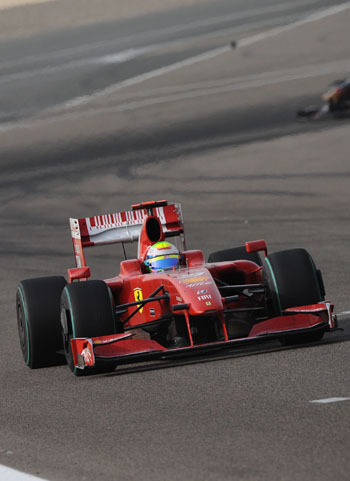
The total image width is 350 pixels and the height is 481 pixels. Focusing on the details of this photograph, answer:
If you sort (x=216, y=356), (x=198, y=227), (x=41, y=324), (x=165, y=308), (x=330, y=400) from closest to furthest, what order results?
(x=330, y=400), (x=216, y=356), (x=165, y=308), (x=41, y=324), (x=198, y=227)

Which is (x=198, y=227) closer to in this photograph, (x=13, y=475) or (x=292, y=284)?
(x=292, y=284)

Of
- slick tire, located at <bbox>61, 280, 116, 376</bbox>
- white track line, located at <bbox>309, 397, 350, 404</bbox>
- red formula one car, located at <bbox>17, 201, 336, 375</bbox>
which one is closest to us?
white track line, located at <bbox>309, 397, 350, 404</bbox>

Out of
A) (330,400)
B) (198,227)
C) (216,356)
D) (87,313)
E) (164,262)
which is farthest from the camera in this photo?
(198,227)

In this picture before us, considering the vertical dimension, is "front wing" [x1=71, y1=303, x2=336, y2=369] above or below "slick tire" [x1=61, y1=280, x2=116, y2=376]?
below

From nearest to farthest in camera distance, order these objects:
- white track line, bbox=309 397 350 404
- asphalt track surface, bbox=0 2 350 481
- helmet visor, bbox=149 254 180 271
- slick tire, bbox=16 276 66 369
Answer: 1. asphalt track surface, bbox=0 2 350 481
2. white track line, bbox=309 397 350 404
3. slick tire, bbox=16 276 66 369
4. helmet visor, bbox=149 254 180 271

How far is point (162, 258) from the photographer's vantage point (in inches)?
423

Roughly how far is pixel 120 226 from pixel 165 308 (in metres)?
1.91

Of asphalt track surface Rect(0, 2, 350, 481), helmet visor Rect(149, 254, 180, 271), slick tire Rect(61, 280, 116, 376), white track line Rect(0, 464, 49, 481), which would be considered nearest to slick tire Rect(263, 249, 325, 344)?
asphalt track surface Rect(0, 2, 350, 481)

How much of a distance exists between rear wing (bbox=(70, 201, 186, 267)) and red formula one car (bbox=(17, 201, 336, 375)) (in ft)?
1.41

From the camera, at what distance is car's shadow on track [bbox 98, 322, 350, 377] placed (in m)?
9.69

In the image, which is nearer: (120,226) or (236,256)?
(120,226)

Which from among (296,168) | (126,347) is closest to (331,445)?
(126,347)

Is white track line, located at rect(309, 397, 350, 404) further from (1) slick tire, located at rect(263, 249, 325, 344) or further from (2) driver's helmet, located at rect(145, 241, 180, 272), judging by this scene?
(2) driver's helmet, located at rect(145, 241, 180, 272)

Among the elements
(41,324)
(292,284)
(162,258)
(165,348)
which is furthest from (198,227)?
(165,348)
